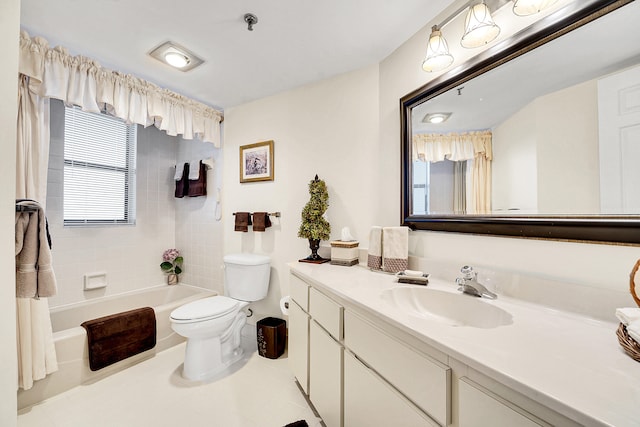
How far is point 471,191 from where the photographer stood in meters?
1.27

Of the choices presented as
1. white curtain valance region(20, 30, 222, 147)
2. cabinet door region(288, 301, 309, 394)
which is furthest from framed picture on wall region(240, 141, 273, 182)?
cabinet door region(288, 301, 309, 394)

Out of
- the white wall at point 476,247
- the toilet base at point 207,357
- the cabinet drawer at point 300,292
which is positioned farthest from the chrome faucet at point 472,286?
the toilet base at point 207,357

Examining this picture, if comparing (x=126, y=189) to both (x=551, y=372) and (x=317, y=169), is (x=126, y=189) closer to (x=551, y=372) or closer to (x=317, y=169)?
(x=317, y=169)

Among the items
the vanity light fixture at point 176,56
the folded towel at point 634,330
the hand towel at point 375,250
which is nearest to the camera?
the folded towel at point 634,330

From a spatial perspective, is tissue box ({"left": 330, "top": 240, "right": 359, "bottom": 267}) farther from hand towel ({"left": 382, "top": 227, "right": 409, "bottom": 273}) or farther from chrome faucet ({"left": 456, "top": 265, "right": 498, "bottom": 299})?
chrome faucet ({"left": 456, "top": 265, "right": 498, "bottom": 299})

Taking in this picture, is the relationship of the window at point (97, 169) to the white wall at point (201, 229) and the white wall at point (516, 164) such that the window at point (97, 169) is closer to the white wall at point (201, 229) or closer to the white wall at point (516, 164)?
the white wall at point (201, 229)

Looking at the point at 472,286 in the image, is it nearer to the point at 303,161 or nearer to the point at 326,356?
the point at 326,356

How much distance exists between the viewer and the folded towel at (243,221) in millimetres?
2488

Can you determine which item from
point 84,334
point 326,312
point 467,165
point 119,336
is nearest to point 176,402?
point 119,336

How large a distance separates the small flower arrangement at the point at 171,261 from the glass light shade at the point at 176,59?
2.01m

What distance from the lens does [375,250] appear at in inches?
63.6

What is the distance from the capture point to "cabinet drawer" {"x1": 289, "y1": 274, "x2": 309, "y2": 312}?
1.58 m

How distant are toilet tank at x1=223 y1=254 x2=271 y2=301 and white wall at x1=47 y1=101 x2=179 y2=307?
1.24 meters

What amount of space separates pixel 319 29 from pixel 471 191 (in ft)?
4.28
